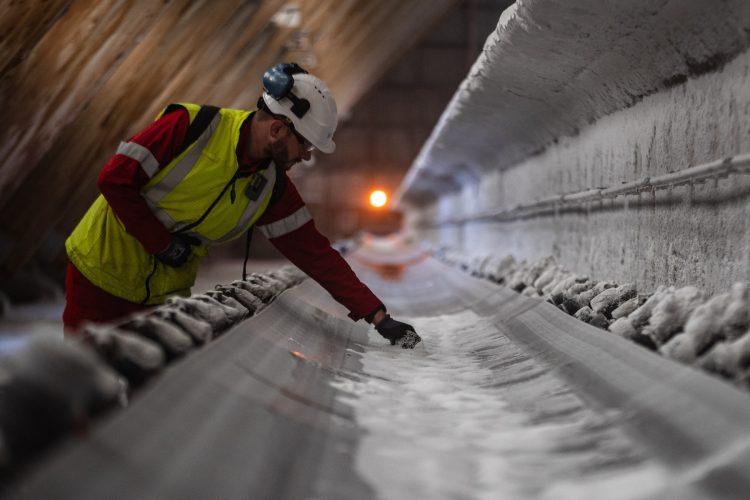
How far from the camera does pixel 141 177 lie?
3.40 m

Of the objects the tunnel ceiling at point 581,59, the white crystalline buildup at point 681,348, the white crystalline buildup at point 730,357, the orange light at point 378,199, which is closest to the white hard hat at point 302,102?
the tunnel ceiling at point 581,59

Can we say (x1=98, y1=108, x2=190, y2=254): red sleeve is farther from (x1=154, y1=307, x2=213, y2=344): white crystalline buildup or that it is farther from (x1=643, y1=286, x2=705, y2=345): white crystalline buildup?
(x1=643, y1=286, x2=705, y2=345): white crystalline buildup

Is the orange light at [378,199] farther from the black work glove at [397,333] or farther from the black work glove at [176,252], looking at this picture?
the black work glove at [176,252]

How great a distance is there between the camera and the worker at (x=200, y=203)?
3.41 metres

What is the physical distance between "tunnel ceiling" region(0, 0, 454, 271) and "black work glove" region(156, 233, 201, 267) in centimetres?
137

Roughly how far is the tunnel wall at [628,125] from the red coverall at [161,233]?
4.53 feet

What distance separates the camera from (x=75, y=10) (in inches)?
185

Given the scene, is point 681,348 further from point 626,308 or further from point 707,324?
point 626,308

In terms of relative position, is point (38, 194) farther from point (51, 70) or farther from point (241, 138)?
point (241, 138)

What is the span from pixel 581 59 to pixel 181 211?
7.13ft

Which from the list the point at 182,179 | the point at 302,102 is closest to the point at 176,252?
the point at 182,179

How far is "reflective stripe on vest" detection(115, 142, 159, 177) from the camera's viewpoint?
3336 mm

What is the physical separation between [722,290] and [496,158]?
224 inches

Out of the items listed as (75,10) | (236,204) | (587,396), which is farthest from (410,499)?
(75,10)
